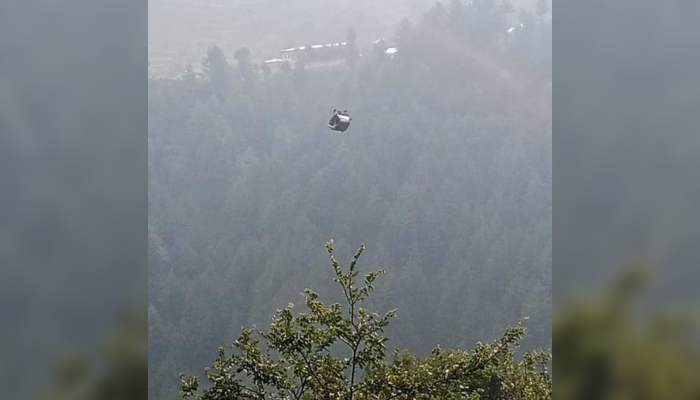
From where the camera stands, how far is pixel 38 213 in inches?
44.0

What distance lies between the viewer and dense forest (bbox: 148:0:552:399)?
3.64 metres

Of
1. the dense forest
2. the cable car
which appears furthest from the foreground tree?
the cable car

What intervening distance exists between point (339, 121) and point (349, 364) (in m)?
1.11

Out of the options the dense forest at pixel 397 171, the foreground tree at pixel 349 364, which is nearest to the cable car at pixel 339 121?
the dense forest at pixel 397 171

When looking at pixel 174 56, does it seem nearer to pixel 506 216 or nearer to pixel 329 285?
pixel 329 285

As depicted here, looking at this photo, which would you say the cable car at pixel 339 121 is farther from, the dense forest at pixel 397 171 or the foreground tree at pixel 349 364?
the foreground tree at pixel 349 364

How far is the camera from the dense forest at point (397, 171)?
364 cm

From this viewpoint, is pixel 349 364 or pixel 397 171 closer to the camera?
pixel 349 364

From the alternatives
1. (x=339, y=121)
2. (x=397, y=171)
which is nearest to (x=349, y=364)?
(x=397, y=171)

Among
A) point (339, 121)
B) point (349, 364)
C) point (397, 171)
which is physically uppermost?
point (339, 121)

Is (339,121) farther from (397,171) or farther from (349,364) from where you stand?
(349,364)

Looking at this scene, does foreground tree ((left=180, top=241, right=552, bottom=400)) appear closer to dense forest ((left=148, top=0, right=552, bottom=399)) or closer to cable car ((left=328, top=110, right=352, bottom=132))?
dense forest ((left=148, top=0, right=552, bottom=399))

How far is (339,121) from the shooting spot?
12.1 feet

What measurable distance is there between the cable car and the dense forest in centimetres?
4
